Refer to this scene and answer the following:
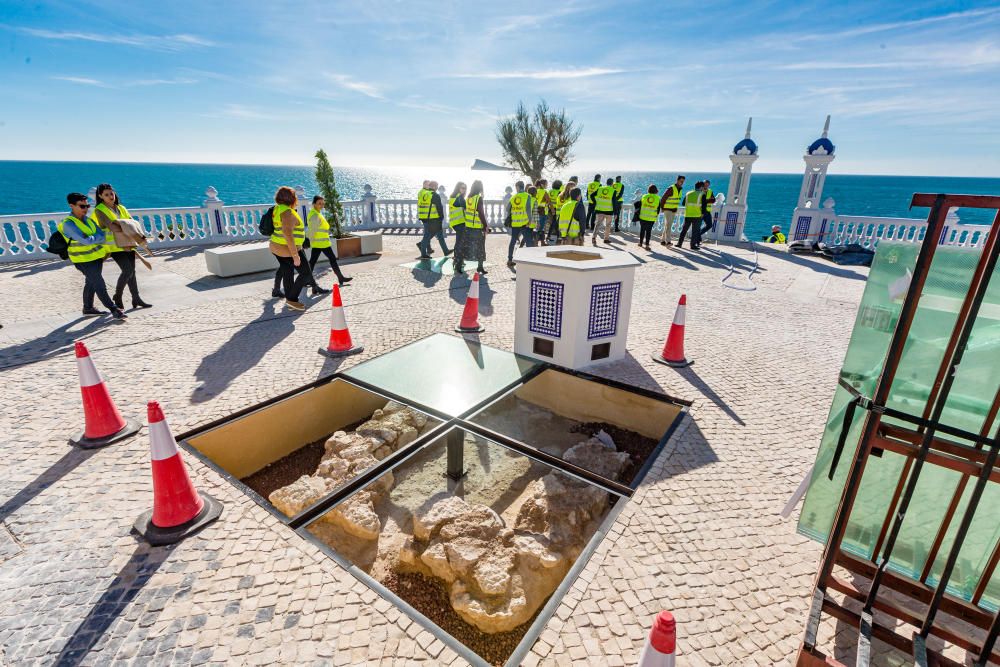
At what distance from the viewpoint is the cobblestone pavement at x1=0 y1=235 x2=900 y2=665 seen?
2.11 meters

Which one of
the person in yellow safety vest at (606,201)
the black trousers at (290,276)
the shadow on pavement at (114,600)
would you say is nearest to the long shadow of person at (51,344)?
the black trousers at (290,276)

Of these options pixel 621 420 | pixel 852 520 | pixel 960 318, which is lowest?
pixel 621 420

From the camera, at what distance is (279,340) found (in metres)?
5.71

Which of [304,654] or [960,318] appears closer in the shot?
[960,318]

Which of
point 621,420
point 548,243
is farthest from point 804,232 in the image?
point 621,420

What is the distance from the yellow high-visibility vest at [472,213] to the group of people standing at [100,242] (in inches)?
207

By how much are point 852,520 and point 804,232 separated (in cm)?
1415

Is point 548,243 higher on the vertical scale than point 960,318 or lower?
lower

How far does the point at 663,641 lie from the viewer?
63.2 inches

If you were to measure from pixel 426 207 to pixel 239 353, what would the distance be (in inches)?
239

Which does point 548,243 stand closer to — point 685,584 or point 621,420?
point 621,420

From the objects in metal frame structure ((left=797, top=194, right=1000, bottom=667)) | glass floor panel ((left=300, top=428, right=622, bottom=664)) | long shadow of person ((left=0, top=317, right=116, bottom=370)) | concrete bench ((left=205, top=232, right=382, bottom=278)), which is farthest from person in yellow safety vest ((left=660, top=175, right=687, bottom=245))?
long shadow of person ((left=0, top=317, right=116, bottom=370))

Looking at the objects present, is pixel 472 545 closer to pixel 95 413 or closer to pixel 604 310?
pixel 604 310

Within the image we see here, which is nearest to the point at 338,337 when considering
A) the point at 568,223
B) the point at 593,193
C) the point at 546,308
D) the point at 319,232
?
the point at 546,308
